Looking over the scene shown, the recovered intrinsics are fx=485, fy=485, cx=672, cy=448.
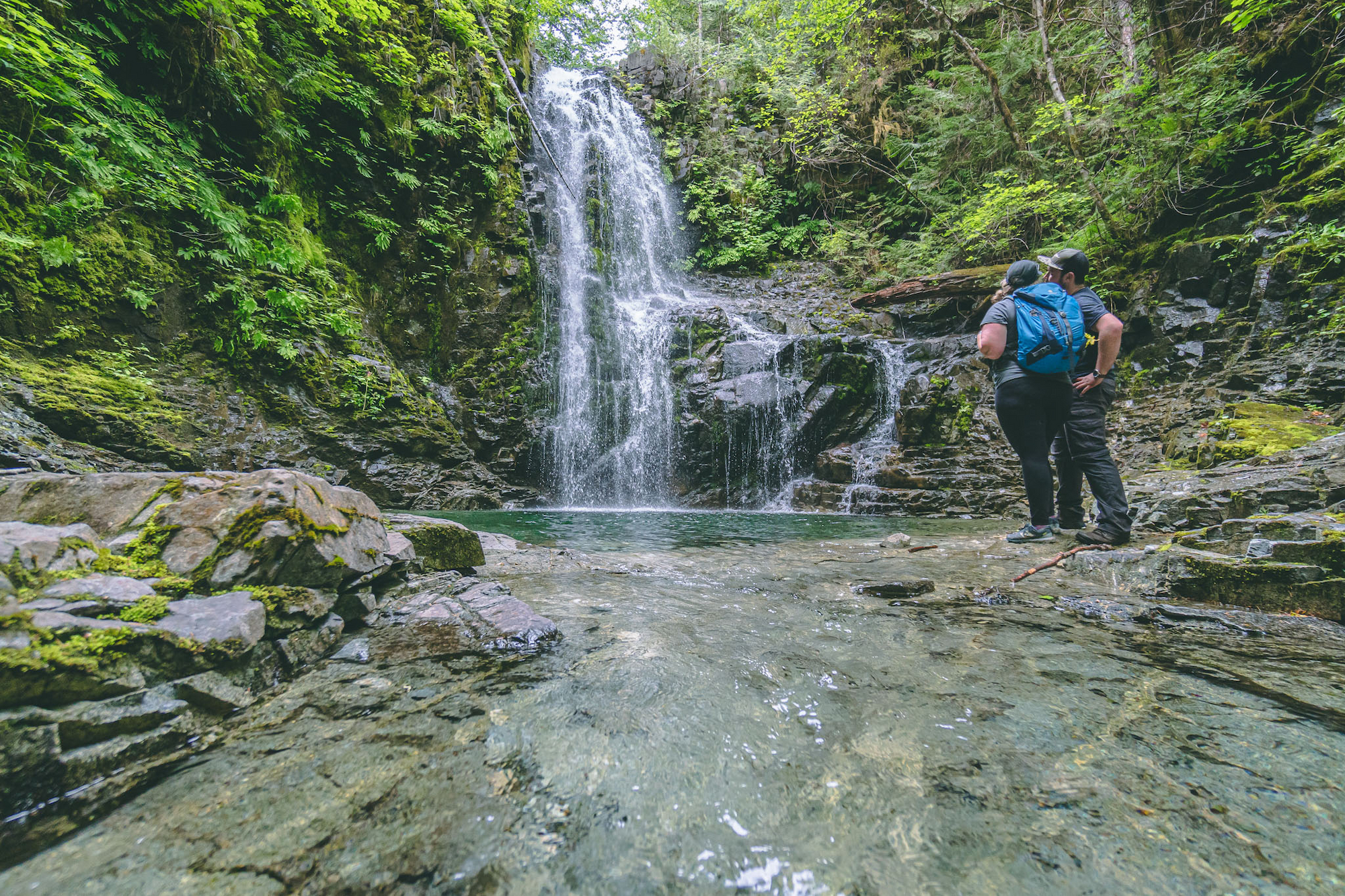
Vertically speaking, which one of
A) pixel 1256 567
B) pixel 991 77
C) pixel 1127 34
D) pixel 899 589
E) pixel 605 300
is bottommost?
pixel 899 589

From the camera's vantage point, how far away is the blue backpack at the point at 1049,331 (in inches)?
132

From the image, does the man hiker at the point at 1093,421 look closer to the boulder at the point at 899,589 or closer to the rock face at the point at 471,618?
the boulder at the point at 899,589

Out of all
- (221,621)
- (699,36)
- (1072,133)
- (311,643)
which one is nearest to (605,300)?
(1072,133)

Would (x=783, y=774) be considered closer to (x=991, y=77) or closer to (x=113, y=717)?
(x=113, y=717)

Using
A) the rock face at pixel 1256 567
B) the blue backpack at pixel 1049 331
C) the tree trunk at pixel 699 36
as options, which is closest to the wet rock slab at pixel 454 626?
the rock face at pixel 1256 567

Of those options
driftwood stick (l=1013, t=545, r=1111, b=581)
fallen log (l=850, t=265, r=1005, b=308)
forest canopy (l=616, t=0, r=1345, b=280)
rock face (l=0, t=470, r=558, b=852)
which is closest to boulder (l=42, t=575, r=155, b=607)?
rock face (l=0, t=470, r=558, b=852)

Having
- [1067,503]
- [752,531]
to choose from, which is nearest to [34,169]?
[752,531]

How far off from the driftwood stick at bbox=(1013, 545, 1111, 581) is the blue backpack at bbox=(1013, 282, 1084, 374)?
1211 mm

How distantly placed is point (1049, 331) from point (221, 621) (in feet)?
15.1

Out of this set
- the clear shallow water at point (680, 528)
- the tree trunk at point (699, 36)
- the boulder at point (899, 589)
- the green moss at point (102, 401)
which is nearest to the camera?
the boulder at point (899, 589)

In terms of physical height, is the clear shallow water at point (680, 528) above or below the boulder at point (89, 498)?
below

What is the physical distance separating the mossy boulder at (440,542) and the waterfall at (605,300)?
293 inches

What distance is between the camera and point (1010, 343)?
351 cm

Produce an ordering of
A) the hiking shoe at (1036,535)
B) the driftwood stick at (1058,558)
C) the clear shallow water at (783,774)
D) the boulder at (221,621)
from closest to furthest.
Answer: the clear shallow water at (783,774) → the boulder at (221,621) → the driftwood stick at (1058,558) → the hiking shoe at (1036,535)
